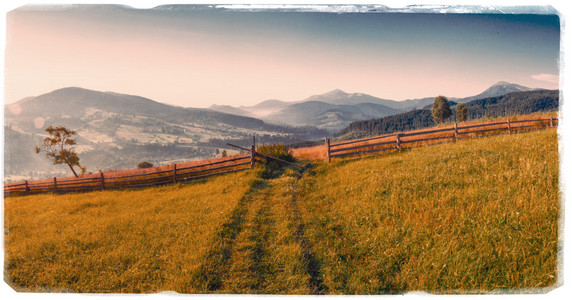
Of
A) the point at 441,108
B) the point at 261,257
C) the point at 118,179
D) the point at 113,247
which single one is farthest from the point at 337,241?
the point at 441,108

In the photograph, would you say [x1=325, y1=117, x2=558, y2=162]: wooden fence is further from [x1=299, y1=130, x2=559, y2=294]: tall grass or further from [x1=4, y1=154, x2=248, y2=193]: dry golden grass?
[x1=4, y1=154, x2=248, y2=193]: dry golden grass

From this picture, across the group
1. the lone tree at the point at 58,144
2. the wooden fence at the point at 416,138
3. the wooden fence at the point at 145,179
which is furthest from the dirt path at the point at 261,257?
the wooden fence at the point at 416,138

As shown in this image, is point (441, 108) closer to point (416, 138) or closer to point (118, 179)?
point (416, 138)

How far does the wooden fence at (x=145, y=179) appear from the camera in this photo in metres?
14.4

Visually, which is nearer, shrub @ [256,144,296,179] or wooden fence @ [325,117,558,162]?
shrub @ [256,144,296,179]

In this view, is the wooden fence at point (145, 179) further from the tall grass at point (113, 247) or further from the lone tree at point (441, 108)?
the lone tree at point (441, 108)

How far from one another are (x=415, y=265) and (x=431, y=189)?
3.64 meters

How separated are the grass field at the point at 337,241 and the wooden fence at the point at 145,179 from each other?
6465mm

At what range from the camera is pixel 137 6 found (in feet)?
11.3

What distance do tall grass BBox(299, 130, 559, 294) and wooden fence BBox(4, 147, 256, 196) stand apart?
7.86 m

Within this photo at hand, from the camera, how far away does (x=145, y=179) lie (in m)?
15.4

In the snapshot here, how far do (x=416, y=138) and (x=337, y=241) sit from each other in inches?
536

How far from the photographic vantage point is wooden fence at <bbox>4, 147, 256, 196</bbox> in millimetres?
14438

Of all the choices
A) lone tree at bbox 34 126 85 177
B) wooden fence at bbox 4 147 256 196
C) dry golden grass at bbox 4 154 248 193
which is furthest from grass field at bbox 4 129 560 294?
dry golden grass at bbox 4 154 248 193
